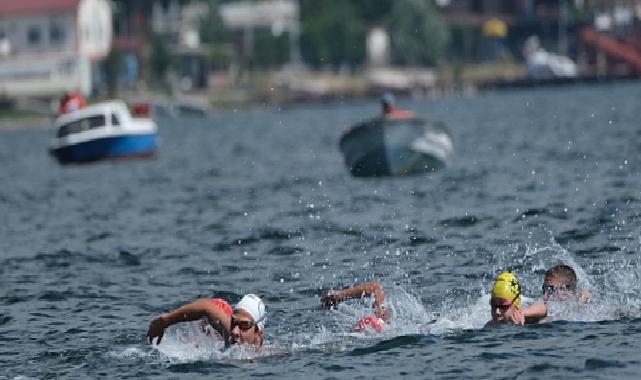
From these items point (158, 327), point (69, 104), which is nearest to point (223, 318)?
point (158, 327)

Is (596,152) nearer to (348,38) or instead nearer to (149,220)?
(149,220)

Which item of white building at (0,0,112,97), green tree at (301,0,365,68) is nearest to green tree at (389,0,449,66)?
green tree at (301,0,365,68)

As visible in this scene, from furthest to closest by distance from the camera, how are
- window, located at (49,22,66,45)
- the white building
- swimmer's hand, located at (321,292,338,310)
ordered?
window, located at (49,22,66,45) < the white building < swimmer's hand, located at (321,292,338,310)

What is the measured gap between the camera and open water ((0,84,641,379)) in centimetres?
1812

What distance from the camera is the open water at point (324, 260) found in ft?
59.5

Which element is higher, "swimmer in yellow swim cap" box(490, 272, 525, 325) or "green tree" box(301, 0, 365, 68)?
"green tree" box(301, 0, 365, 68)

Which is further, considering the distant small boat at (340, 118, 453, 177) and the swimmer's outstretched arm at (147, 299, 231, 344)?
the distant small boat at (340, 118, 453, 177)

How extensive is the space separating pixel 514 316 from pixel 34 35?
11372cm

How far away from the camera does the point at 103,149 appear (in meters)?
59.1

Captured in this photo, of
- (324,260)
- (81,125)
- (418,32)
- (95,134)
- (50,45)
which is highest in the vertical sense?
(418,32)

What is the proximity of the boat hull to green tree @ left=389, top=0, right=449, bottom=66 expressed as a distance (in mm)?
87141

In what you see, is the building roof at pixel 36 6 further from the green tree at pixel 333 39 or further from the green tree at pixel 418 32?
the green tree at pixel 418 32

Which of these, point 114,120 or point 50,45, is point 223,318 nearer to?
point 114,120

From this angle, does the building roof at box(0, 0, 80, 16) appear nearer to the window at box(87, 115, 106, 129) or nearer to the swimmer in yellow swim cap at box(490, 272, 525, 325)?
the window at box(87, 115, 106, 129)
